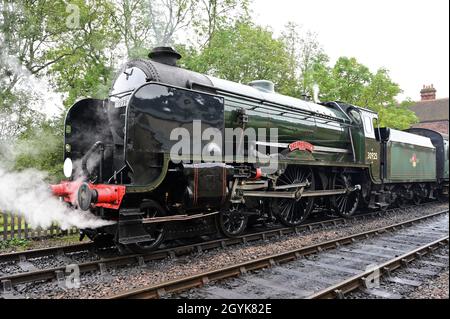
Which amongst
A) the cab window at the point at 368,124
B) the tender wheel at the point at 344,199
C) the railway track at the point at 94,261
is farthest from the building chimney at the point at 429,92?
the railway track at the point at 94,261

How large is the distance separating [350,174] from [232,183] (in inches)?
221

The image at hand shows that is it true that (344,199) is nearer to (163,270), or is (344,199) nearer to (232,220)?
(232,220)

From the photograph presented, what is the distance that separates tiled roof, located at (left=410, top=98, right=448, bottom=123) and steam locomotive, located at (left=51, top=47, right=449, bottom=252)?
3442 cm

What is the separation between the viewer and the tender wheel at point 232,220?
712cm

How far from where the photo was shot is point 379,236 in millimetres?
8398

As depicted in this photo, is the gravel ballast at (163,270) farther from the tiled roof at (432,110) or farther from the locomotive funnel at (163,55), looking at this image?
the tiled roof at (432,110)

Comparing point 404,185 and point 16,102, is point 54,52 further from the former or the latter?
point 404,185

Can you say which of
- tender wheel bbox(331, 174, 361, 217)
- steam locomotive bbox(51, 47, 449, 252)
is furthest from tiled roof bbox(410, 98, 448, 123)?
steam locomotive bbox(51, 47, 449, 252)

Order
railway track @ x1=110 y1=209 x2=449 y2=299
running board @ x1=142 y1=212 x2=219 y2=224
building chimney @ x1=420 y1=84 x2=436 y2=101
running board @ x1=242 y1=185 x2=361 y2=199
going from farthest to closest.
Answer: building chimney @ x1=420 y1=84 x2=436 y2=101
running board @ x1=242 y1=185 x2=361 y2=199
running board @ x1=142 y1=212 x2=219 y2=224
railway track @ x1=110 y1=209 x2=449 y2=299

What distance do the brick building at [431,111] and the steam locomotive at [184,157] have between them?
33978 mm

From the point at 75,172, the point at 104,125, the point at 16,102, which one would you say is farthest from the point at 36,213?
the point at 16,102

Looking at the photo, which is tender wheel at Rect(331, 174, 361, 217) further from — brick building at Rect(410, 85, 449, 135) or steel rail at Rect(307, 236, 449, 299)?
brick building at Rect(410, 85, 449, 135)

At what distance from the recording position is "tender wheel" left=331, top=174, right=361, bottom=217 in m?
10.3

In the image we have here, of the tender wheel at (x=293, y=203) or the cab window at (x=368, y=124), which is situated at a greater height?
the cab window at (x=368, y=124)
